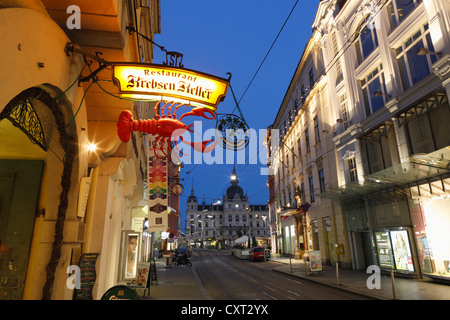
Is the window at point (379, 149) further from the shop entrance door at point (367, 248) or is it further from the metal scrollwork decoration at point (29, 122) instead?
the metal scrollwork decoration at point (29, 122)

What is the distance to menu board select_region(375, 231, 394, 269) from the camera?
580 inches

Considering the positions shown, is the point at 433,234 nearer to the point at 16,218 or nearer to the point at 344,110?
the point at 344,110

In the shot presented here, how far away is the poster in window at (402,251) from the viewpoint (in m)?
13.5

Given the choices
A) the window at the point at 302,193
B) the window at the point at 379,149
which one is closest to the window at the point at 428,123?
the window at the point at 379,149

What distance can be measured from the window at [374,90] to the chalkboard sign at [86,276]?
15.9 m

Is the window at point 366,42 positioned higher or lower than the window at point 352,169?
higher

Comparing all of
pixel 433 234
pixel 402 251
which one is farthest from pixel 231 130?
pixel 402 251

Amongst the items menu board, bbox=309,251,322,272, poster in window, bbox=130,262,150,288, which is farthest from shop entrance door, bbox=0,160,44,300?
menu board, bbox=309,251,322,272
